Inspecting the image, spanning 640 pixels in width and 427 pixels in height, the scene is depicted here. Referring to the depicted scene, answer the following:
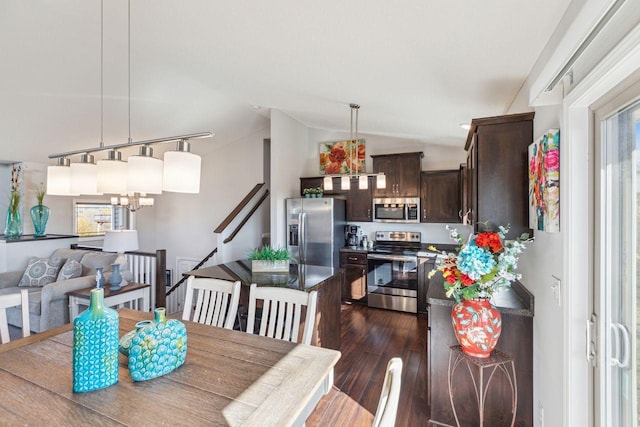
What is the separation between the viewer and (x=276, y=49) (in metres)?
2.36

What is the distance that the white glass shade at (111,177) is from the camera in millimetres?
1430

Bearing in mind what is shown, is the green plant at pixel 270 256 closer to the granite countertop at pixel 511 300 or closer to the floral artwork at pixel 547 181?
the granite countertop at pixel 511 300

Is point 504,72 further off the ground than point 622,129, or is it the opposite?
point 504,72

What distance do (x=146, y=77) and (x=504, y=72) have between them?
3809 mm

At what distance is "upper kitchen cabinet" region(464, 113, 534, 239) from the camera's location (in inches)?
75.0

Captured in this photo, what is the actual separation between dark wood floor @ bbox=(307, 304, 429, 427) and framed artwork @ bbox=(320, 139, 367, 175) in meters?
2.56

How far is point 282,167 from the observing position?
4949mm

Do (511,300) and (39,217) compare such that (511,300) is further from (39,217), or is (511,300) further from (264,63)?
(39,217)

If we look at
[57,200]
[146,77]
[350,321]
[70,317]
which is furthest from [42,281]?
[350,321]

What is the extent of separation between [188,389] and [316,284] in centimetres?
147

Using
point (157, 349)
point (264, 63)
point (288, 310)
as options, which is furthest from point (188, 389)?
point (264, 63)

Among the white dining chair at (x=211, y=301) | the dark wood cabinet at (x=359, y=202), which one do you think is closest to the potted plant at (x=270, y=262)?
the white dining chair at (x=211, y=301)

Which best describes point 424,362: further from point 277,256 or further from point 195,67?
point 195,67

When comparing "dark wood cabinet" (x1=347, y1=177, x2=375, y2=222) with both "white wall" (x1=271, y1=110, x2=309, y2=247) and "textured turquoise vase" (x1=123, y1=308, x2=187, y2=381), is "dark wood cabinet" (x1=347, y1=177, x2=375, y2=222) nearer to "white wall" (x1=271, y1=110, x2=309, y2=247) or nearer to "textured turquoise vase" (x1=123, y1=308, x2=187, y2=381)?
"white wall" (x1=271, y1=110, x2=309, y2=247)
